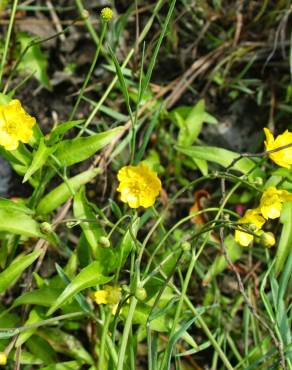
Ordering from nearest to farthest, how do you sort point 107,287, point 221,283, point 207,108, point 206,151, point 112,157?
point 107,287, point 206,151, point 112,157, point 221,283, point 207,108

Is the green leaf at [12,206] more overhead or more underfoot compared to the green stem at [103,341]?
more overhead

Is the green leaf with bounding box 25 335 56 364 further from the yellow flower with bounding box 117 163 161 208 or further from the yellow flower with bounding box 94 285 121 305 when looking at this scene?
the yellow flower with bounding box 117 163 161 208

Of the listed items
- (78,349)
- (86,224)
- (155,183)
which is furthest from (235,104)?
(78,349)

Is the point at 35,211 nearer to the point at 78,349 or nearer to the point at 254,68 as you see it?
the point at 78,349

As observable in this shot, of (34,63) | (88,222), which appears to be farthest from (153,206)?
(34,63)

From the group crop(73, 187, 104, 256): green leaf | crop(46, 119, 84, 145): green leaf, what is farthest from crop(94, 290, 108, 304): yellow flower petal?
crop(46, 119, 84, 145): green leaf

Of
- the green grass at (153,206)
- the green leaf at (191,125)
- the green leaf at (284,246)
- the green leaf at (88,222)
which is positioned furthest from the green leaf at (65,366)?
the green leaf at (191,125)

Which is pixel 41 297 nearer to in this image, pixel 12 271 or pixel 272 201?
pixel 12 271

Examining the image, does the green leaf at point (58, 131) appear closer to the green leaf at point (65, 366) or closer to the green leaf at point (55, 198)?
the green leaf at point (55, 198)
